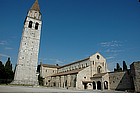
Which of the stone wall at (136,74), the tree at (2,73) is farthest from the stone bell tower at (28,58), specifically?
the stone wall at (136,74)

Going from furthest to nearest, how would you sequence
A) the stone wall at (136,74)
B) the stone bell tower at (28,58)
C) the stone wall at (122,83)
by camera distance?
the stone wall at (122,83)
the stone wall at (136,74)
the stone bell tower at (28,58)


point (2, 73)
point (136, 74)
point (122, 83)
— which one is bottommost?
point (122, 83)

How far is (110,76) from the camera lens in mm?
4930

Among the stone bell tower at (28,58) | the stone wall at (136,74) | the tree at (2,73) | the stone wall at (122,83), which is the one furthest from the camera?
the stone wall at (122,83)

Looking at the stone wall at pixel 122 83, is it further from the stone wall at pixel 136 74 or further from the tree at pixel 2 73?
the tree at pixel 2 73

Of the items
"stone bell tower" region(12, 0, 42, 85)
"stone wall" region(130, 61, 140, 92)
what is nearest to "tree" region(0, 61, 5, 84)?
"stone bell tower" region(12, 0, 42, 85)

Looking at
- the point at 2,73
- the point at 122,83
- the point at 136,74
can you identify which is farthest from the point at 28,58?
the point at 136,74

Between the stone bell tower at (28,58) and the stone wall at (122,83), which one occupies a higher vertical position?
the stone bell tower at (28,58)

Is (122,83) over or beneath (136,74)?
beneath

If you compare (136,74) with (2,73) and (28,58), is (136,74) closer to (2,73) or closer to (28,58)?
(2,73)
